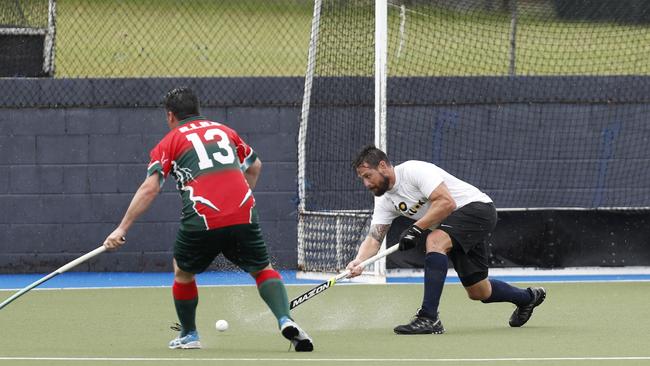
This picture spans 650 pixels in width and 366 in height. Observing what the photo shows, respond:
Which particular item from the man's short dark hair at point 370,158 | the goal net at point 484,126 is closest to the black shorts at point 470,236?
the man's short dark hair at point 370,158

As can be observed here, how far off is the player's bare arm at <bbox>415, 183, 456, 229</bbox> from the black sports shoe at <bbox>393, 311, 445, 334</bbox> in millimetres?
573

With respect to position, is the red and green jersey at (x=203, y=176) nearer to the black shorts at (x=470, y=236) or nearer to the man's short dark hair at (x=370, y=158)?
the man's short dark hair at (x=370, y=158)

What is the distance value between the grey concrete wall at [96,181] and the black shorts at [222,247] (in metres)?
5.20

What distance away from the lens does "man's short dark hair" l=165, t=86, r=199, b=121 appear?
6.79 m

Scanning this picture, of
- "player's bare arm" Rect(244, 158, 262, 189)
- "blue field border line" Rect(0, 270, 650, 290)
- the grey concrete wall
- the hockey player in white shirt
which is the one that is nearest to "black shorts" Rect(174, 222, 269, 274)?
"player's bare arm" Rect(244, 158, 262, 189)

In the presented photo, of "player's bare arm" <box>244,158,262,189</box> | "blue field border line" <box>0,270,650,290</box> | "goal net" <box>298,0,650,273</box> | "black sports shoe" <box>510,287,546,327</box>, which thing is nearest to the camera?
"player's bare arm" <box>244,158,262,189</box>

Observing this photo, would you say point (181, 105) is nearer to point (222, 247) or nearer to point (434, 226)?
point (222, 247)

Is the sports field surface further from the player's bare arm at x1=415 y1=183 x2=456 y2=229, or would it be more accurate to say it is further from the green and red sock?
the player's bare arm at x1=415 y1=183 x2=456 y2=229

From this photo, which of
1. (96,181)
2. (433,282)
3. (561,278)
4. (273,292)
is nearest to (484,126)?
(561,278)

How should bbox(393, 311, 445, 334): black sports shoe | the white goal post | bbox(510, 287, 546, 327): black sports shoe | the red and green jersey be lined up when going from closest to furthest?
the red and green jersey, bbox(393, 311, 445, 334): black sports shoe, bbox(510, 287, 546, 327): black sports shoe, the white goal post

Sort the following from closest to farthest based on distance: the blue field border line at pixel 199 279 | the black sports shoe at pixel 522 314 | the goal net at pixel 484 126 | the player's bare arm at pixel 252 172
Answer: the player's bare arm at pixel 252 172, the black sports shoe at pixel 522 314, the blue field border line at pixel 199 279, the goal net at pixel 484 126

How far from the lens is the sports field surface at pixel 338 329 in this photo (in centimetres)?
650

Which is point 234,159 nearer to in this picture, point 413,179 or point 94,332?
point 413,179

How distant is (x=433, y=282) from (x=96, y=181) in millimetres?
5194
